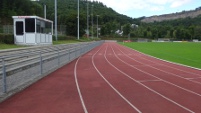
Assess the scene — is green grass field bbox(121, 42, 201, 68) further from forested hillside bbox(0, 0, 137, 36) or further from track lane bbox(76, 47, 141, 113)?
forested hillside bbox(0, 0, 137, 36)

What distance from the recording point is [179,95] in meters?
9.24

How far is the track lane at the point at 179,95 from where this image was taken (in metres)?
8.01

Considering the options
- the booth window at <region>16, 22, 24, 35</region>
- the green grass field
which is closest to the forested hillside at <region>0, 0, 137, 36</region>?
the green grass field

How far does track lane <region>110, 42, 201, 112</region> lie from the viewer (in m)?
8.01

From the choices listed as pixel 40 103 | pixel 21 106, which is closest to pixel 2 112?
pixel 21 106

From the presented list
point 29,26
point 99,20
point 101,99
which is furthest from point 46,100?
point 99,20

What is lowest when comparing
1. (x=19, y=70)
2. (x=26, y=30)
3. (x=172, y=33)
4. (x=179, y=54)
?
(x=179, y=54)

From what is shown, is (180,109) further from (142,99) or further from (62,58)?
(62,58)

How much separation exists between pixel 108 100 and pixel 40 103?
6.18ft

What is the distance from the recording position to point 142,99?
27.8 ft

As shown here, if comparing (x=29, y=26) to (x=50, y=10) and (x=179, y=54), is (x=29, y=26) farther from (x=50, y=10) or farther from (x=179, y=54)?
(x=50, y=10)

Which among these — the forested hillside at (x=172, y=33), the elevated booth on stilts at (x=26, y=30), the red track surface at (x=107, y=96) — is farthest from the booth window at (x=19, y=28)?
the forested hillside at (x=172, y=33)

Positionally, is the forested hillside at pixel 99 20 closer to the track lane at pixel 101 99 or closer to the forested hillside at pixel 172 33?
the forested hillside at pixel 172 33

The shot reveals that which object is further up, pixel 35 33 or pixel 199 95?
pixel 35 33
